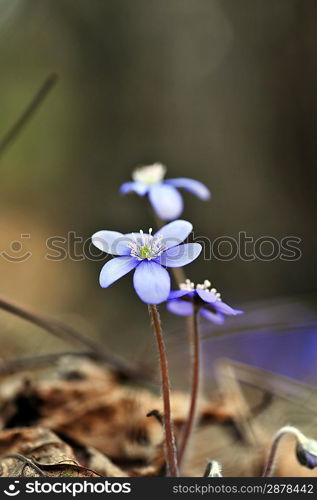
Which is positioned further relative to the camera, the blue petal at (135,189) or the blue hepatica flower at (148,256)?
the blue petal at (135,189)

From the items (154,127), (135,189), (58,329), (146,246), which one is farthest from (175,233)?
(154,127)

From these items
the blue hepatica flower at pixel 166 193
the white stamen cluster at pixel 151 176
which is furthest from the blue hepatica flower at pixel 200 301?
the white stamen cluster at pixel 151 176

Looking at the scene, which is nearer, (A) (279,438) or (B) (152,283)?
(B) (152,283)

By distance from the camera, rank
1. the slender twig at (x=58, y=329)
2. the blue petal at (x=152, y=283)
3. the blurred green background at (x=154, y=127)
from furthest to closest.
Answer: the blurred green background at (x=154, y=127) < the slender twig at (x=58, y=329) < the blue petal at (x=152, y=283)

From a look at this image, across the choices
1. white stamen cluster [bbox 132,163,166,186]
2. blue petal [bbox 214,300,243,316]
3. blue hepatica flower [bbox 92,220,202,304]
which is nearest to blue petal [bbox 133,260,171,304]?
blue hepatica flower [bbox 92,220,202,304]

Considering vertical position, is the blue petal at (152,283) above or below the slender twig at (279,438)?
above

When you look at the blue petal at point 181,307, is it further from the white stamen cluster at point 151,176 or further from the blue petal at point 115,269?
the white stamen cluster at point 151,176

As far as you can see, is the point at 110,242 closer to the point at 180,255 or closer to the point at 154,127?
the point at 180,255
